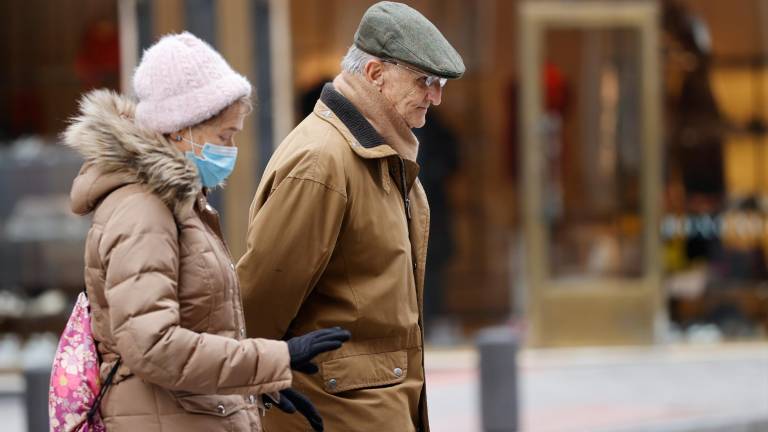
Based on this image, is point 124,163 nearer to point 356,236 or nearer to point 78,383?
point 78,383

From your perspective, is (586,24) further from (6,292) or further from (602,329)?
(6,292)

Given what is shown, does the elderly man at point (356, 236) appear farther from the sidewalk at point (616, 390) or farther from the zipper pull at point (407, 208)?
the sidewalk at point (616, 390)

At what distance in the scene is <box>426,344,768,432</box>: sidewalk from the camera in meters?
8.89

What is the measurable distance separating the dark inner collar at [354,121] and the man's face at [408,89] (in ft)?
0.31

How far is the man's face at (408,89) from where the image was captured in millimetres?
3771

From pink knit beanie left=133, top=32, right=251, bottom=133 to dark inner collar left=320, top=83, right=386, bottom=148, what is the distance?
1.31 ft

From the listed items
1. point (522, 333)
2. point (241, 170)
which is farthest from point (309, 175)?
point (522, 333)

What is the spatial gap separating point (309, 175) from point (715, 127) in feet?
27.9

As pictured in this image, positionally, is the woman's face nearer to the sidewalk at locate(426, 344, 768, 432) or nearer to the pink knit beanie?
the pink knit beanie

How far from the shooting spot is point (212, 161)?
3414 mm

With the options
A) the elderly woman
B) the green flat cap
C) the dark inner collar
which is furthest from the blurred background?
the elderly woman

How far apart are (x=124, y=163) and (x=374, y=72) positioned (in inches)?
32.1

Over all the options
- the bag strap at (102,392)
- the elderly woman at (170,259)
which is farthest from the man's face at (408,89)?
the bag strap at (102,392)

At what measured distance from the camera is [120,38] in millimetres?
11148
